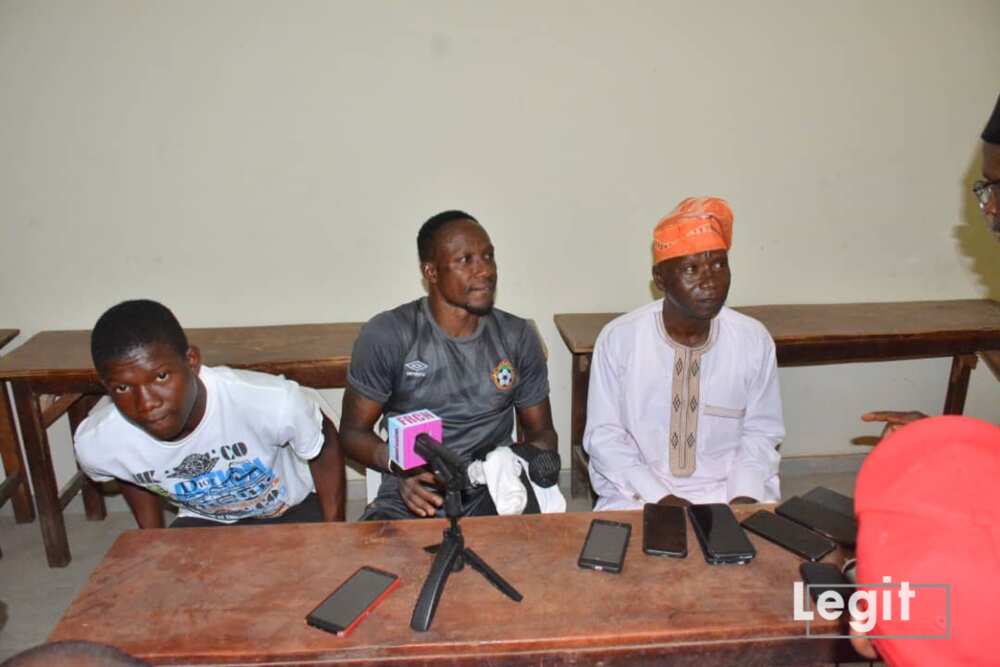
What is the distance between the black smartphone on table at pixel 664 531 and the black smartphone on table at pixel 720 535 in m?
0.04

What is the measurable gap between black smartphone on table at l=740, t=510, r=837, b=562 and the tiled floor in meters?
1.83

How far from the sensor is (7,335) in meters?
2.85

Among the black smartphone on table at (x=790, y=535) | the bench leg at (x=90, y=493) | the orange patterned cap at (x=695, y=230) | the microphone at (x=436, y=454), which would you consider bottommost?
the bench leg at (x=90, y=493)

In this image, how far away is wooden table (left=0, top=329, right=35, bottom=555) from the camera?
284 cm

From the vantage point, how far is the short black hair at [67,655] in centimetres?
80

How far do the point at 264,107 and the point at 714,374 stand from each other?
7.29 ft

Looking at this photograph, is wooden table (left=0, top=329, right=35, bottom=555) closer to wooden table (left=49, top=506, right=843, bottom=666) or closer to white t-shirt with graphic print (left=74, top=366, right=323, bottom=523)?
white t-shirt with graphic print (left=74, top=366, right=323, bottom=523)

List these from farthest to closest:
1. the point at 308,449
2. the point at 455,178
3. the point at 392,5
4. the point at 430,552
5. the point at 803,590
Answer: the point at 455,178, the point at 392,5, the point at 308,449, the point at 430,552, the point at 803,590

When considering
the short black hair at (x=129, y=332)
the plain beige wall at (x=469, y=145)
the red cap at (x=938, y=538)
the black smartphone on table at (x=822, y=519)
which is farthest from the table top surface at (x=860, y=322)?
the red cap at (x=938, y=538)

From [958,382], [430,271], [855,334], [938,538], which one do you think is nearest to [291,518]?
[430,271]

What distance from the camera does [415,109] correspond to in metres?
2.96

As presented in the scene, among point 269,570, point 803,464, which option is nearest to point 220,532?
point 269,570

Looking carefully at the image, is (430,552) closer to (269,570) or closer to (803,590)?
(269,570)

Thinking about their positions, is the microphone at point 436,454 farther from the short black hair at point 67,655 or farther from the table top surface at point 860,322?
the table top surface at point 860,322
